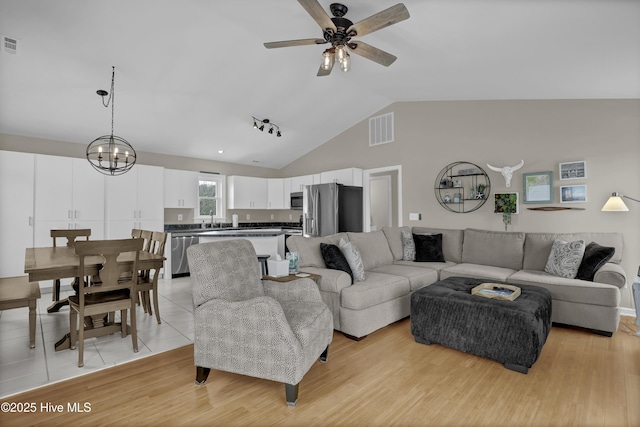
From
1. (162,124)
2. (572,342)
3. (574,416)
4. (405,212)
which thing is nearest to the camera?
(574,416)

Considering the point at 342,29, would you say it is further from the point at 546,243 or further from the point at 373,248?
the point at 546,243

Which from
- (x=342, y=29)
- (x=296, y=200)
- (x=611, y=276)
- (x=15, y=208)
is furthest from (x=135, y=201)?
(x=611, y=276)

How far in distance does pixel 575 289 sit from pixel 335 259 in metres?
2.42

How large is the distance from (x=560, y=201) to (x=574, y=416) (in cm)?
315

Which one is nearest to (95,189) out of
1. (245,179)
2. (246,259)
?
(245,179)

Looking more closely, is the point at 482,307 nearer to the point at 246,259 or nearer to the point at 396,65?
the point at 246,259

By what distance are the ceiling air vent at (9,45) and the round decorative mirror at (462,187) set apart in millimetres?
5549

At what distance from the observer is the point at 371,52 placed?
2885 mm

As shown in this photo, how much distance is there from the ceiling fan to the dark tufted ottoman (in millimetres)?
2279

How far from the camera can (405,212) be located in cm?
568

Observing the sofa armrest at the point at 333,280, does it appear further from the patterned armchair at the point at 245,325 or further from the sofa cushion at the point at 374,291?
the patterned armchair at the point at 245,325

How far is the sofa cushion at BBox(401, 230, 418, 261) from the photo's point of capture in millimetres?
4520

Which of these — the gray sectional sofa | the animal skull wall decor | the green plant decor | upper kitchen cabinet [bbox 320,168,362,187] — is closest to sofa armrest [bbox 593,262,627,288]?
the gray sectional sofa

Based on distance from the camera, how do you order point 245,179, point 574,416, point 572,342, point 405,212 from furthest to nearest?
point 245,179 < point 405,212 < point 572,342 < point 574,416
